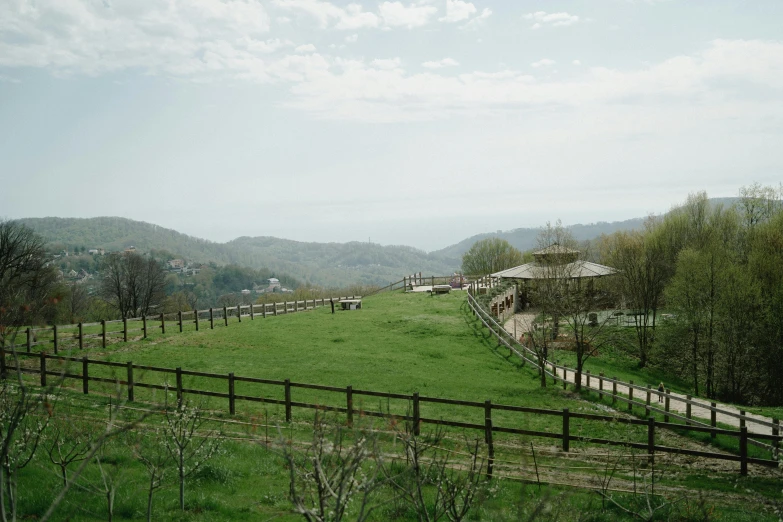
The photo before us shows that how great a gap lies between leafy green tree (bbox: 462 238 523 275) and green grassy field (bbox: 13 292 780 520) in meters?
39.6

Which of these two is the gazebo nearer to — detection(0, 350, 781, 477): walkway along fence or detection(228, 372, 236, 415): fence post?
detection(0, 350, 781, 477): walkway along fence

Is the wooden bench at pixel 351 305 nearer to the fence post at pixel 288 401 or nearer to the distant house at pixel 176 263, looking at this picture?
the fence post at pixel 288 401

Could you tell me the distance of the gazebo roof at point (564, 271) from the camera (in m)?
33.9

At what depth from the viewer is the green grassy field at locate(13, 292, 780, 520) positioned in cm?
970

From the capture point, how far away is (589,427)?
17.8 metres

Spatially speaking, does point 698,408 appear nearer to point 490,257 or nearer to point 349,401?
point 349,401

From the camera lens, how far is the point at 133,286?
67.1 m

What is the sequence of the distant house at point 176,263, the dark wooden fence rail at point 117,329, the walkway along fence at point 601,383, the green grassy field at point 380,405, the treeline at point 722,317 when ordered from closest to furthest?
the green grassy field at point 380,405
the walkway along fence at point 601,383
the dark wooden fence rail at point 117,329
the treeline at point 722,317
the distant house at point 176,263

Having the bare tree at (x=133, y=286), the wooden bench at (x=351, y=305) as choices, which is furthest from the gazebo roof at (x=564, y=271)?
the bare tree at (x=133, y=286)

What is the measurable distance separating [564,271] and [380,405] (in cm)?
2613

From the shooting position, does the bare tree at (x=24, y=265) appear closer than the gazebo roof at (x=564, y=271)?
No

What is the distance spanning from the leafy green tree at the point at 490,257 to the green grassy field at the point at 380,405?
130ft

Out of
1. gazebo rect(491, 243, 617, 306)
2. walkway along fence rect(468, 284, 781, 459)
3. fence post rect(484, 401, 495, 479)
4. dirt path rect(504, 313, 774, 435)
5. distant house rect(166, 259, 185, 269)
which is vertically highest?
gazebo rect(491, 243, 617, 306)

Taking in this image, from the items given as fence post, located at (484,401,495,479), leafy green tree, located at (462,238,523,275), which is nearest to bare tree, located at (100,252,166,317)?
leafy green tree, located at (462,238,523,275)
